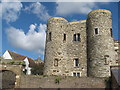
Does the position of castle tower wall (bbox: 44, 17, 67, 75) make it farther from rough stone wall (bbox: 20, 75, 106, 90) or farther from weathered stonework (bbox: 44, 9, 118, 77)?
rough stone wall (bbox: 20, 75, 106, 90)

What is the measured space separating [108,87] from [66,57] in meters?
8.26

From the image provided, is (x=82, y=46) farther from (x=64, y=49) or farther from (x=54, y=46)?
(x=54, y=46)

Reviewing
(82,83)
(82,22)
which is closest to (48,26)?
(82,22)

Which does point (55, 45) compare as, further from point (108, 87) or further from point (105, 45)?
point (108, 87)

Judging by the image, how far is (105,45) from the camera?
2072cm

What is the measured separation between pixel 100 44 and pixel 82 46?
10.1ft

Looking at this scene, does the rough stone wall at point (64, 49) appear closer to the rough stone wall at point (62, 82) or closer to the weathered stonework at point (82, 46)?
the weathered stonework at point (82, 46)

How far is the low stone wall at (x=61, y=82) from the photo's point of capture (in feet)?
56.9

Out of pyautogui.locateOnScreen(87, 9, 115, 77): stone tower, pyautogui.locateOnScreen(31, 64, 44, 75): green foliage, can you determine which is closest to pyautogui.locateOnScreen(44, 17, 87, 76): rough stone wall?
pyautogui.locateOnScreen(87, 9, 115, 77): stone tower

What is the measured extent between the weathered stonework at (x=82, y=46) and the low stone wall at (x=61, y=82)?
301 cm

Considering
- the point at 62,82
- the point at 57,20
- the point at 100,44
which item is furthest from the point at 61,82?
the point at 57,20

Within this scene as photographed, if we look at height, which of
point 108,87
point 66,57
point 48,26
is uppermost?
point 48,26

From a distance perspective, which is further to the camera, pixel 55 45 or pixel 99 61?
pixel 55 45

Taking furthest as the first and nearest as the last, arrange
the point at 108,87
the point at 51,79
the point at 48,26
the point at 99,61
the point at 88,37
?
the point at 48,26 < the point at 88,37 < the point at 99,61 < the point at 51,79 < the point at 108,87
